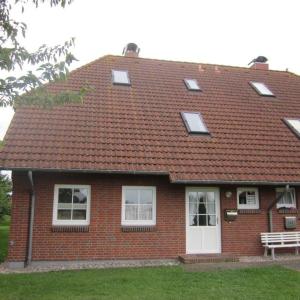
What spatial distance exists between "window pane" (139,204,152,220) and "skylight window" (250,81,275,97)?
312 inches

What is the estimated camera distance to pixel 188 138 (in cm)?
1300

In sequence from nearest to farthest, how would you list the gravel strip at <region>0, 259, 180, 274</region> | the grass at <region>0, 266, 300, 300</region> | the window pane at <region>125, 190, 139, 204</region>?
the grass at <region>0, 266, 300, 300</region>
the gravel strip at <region>0, 259, 180, 274</region>
the window pane at <region>125, 190, 139, 204</region>

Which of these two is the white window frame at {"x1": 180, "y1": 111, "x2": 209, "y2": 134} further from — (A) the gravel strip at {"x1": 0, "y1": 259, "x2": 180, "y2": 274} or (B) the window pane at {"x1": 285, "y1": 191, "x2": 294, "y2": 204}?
(A) the gravel strip at {"x1": 0, "y1": 259, "x2": 180, "y2": 274}

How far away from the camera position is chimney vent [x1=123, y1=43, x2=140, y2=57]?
19086mm

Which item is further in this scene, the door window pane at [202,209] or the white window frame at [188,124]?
the white window frame at [188,124]

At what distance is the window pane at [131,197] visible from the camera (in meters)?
11.8

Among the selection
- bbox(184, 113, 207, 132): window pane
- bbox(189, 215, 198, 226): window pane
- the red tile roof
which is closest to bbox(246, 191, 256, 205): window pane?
the red tile roof

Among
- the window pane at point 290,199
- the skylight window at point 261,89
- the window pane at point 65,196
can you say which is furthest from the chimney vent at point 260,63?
the window pane at point 65,196

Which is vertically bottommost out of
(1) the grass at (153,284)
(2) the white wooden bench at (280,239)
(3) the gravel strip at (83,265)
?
(1) the grass at (153,284)

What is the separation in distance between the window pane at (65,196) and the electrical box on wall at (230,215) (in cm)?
465

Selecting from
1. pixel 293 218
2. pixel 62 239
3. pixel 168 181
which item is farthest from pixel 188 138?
pixel 62 239

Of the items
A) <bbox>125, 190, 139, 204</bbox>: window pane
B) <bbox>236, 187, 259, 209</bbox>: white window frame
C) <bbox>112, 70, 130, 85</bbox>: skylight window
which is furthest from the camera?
<bbox>112, 70, 130, 85</bbox>: skylight window

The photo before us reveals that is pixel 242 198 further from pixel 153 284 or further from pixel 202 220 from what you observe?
pixel 153 284

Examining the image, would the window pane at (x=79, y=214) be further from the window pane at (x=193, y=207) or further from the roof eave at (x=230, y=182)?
the window pane at (x=193, y=207)
